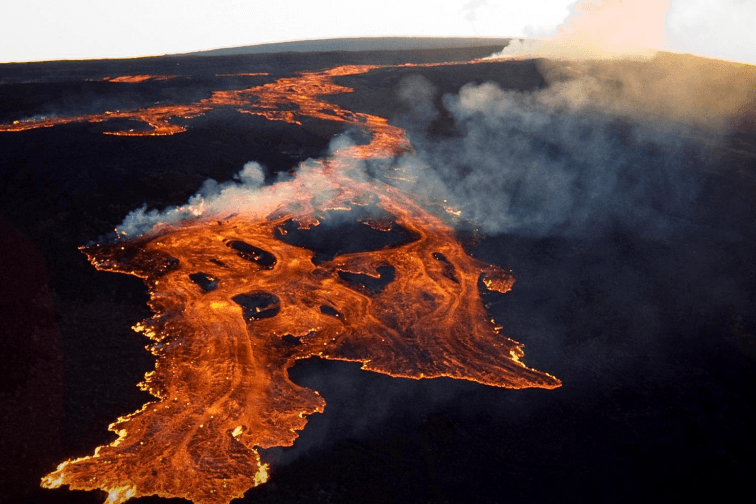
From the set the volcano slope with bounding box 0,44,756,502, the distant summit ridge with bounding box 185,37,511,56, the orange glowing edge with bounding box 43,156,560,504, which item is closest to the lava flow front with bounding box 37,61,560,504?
the orange glowing edge with bounding box 43,156,560,504

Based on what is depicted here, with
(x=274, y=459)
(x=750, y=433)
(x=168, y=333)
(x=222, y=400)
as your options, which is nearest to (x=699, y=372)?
(x=750, y=433)

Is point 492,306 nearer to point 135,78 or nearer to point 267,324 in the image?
point 267,324

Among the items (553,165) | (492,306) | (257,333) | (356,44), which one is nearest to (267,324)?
(257,333)

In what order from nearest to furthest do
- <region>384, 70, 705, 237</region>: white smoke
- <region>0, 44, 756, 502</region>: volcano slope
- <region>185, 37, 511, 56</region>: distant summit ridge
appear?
<region>0, 44, 756, 502</region>: volcano slope → <region>384, 70, 705, 237</region>: white smoke → <region>185, 37, 511, 56</region>: distant summit ridge

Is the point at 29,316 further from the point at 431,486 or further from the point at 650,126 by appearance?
the point at 650,126

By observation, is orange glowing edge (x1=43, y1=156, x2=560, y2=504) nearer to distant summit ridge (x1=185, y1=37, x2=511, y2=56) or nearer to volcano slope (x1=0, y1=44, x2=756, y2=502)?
volcano slope (x1=0, y1=44, x2=756, y2=502)

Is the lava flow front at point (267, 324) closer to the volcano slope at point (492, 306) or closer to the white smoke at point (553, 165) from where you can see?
the volcano slope at point (492, 306)
